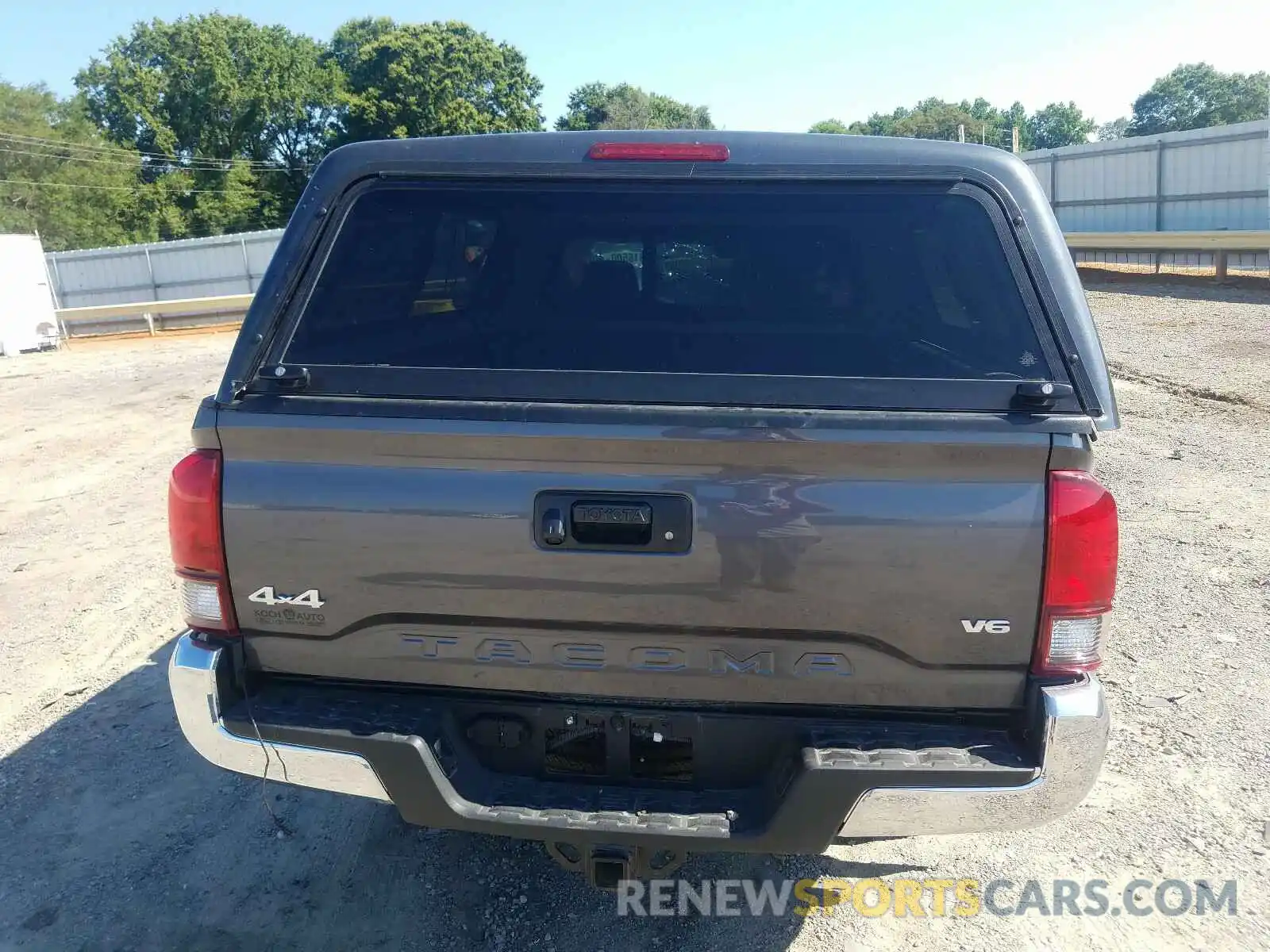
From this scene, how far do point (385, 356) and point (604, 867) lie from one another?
4.69 ft

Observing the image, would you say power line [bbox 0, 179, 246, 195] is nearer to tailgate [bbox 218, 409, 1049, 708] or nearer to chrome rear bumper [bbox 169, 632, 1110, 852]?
tailgate [bbox 218, 409, 1049, 708]

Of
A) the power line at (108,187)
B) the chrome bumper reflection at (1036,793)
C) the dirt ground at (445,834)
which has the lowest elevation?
the dirt ground at (445,834)

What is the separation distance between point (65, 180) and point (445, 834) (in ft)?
177

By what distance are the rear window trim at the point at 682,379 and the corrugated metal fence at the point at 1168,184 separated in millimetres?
18927

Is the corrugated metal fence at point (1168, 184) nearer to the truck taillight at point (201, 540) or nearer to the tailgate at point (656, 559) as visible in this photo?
the tailgate at point (656, 559)

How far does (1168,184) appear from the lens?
2234 centimetres

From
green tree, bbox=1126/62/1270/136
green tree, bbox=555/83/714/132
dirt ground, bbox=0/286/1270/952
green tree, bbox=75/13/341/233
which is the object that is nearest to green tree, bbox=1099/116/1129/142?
green tree, bbox=1126/62/1270/136

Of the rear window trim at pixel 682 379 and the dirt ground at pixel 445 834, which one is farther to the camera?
the dirt ground at pixel 445 834

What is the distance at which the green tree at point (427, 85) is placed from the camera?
5603 cm

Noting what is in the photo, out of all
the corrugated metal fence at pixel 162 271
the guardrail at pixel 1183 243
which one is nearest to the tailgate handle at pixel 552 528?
the guardrail at pixel 1183 243

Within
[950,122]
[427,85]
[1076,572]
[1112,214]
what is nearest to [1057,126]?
[950,122]

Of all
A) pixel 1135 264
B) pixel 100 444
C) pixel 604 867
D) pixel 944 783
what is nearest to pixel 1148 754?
pixel 944 783

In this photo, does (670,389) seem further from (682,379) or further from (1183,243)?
(1183,243)

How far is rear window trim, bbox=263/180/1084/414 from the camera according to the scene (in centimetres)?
219
